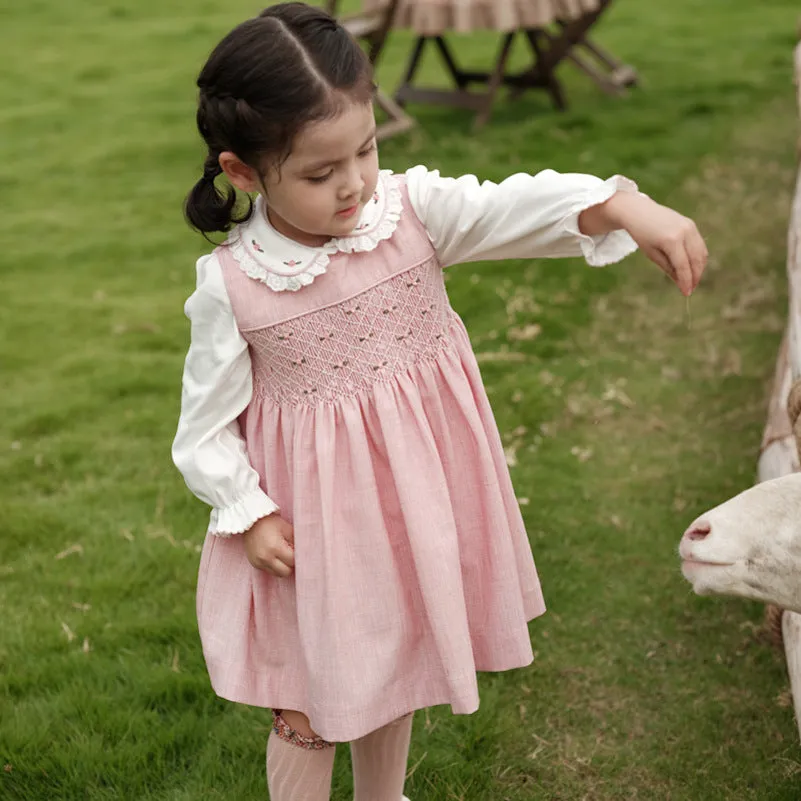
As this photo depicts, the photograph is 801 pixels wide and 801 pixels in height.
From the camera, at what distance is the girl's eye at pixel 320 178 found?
183cm

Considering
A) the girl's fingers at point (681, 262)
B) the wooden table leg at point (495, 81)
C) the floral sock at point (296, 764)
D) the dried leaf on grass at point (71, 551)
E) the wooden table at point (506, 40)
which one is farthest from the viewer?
the wooden table leg at point (495, 81)

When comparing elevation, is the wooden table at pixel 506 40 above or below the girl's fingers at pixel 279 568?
below

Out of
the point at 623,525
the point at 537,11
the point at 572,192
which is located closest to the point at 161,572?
the point at 623,525

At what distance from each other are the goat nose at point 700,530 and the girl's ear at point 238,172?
997 millimetres

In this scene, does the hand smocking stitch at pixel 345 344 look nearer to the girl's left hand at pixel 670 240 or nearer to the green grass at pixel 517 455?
the girl's left hand at pixel 670 240

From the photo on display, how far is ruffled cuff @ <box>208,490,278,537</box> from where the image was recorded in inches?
76.8

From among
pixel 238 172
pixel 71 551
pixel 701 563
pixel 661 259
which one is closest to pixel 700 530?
pixel 701 563

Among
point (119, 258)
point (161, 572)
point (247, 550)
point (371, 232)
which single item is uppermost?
point (371, 232)

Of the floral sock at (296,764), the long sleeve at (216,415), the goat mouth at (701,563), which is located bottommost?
the floral sock at (296,764)

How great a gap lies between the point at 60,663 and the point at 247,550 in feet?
4.22

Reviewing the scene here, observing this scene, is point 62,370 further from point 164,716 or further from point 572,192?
point 572,192

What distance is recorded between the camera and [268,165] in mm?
1842

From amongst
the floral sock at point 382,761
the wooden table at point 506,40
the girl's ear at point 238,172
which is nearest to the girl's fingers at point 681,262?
the girl's ear at point 238,172

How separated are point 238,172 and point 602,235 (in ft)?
2.10
